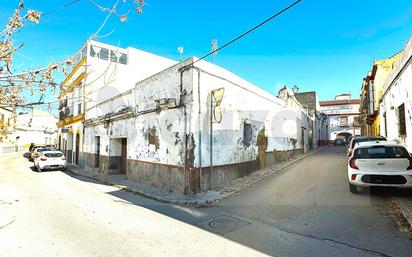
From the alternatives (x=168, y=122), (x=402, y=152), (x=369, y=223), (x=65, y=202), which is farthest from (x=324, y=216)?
(x=65, y=202)

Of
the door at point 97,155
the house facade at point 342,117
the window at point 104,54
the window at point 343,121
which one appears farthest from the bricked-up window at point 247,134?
the window at point 343,121

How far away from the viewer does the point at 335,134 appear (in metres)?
46.2

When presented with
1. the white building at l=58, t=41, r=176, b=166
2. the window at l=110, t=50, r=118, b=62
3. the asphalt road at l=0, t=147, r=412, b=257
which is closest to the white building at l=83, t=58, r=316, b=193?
the asphalt road at l=0, t=147, r=412, b=257

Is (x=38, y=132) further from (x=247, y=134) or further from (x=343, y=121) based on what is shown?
(x=343, y=121)

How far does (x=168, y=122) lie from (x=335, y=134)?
153 feet

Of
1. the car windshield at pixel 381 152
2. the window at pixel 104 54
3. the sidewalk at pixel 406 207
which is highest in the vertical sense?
the window at pixel 104 54

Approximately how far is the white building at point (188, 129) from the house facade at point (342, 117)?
127 ft

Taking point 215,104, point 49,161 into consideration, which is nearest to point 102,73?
point 49,161

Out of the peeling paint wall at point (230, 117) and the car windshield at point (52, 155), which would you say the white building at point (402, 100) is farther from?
the car windshield at point (52, 155)

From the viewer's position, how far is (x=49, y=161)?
15430mm

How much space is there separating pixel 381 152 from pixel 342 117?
4524 cm

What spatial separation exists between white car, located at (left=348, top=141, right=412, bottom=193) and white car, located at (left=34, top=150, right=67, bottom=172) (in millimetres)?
17095

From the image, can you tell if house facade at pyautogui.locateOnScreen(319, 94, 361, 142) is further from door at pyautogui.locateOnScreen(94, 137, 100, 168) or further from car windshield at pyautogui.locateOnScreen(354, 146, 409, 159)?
door at pyautogui.locateOnScreen(94, 137, 100, 168)

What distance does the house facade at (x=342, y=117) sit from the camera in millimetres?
44912
